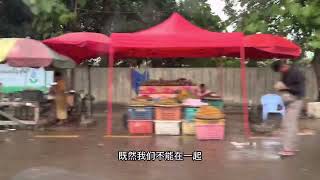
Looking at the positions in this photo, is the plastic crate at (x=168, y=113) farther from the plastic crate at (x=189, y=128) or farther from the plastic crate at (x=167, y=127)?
the plastic crate at (x=189, y=128)

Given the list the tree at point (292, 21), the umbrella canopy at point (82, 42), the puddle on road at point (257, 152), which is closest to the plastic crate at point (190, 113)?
the puddle on road at point (257, 152)

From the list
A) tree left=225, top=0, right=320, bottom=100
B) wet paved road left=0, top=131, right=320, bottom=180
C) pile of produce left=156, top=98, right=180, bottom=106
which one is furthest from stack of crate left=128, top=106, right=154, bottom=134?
tree left=225, top=0, right=320, bottom=100

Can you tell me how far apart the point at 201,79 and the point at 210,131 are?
475 inches

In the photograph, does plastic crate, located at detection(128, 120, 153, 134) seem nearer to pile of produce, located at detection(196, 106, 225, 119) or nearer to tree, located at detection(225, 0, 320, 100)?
pile of produce, located at detection(196, 106, 225, 119)

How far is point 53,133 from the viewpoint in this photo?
12.9 meters

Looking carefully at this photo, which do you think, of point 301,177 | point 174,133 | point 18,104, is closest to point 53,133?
point 18,104

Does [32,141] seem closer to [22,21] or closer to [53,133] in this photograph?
[53,133]

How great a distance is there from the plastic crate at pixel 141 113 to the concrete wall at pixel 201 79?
1056 cm

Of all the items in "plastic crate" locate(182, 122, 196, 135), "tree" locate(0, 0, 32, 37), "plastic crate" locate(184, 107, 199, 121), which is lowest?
"plastic crate" locate(182, 122, 196, 135)

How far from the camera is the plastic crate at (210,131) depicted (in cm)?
1155

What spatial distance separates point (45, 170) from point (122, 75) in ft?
66.6

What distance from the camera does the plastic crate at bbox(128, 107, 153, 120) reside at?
12445mm

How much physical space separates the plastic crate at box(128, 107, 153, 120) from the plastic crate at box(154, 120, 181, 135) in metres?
0.26

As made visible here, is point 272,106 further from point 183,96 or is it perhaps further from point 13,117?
point 13,117
